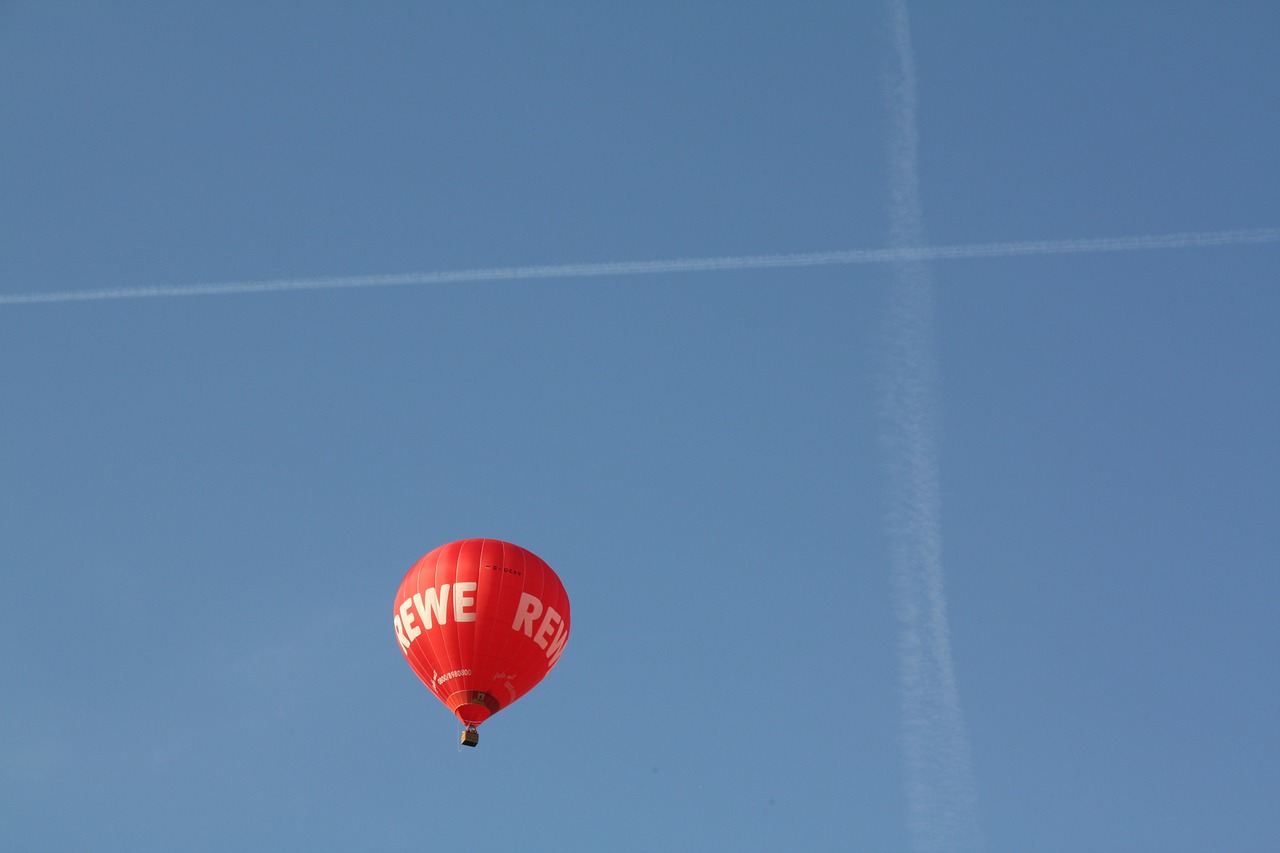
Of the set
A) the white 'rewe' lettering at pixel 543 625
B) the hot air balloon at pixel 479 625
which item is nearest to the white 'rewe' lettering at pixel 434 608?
the hot air balloon at pixel 479 625

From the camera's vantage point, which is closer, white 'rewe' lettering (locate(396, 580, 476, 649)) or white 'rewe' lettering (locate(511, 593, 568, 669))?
white 'rewe' lettering (locate(396, 580, 476, 649))

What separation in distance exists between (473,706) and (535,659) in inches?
77.5

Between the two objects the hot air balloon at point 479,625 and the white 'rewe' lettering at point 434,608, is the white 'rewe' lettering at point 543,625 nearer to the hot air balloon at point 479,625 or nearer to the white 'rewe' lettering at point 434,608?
the hot air balloon at point 479,625

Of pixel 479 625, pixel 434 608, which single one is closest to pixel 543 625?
pixel 479 625

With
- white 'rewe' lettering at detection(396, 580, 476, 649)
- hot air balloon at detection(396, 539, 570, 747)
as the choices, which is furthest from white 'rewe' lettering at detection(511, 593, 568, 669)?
white 'rewe' lettering at detection(396, 580, 476, 649)

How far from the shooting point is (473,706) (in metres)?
46.3

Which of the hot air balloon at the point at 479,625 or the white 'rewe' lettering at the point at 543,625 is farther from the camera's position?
the white 'rewe' lettering at the point at 543,625

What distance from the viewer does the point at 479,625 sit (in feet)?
152

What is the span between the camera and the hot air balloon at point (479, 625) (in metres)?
46.4

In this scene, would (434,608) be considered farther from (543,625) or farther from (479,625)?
(543,625)

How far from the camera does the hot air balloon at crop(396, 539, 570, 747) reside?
46.4 m

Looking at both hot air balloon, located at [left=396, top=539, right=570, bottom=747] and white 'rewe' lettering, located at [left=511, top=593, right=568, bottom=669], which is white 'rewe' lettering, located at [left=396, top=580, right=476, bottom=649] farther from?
white 'rewe' lettering, located at [left=511, top=593, right=568, bottom=669]

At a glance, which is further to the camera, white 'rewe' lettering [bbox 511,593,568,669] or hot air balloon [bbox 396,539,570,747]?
white 'rewe' lettering [bbox 511,593,568,669]

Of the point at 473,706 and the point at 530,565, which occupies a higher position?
the point at 530,565
